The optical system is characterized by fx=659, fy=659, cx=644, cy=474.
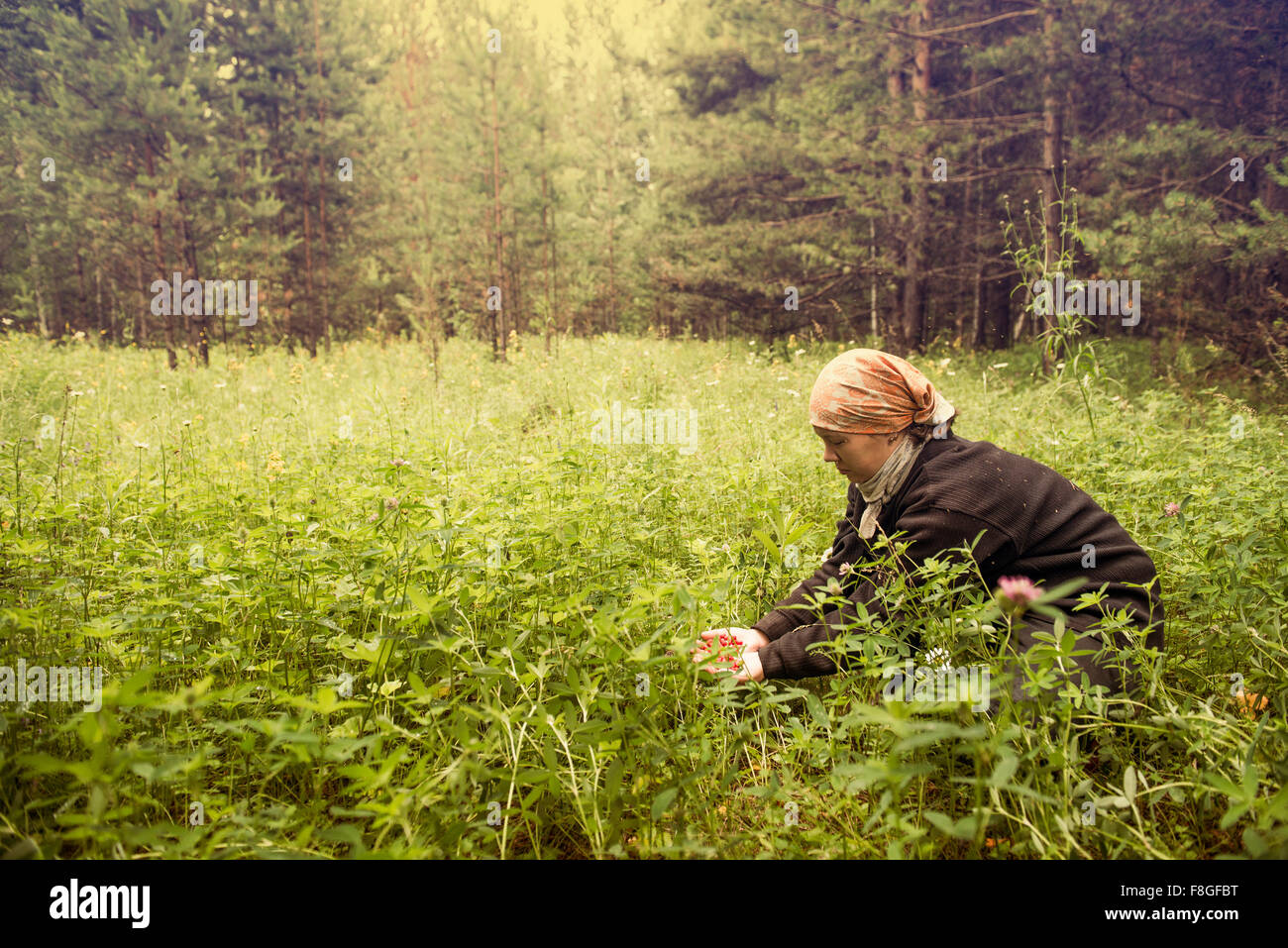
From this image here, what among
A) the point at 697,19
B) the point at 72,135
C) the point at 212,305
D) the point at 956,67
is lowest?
the point at 212,305

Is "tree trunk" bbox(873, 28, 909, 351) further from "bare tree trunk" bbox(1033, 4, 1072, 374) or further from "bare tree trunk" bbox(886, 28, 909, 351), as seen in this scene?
"bare tree trunk" bbox(1033, 4, 1072, 374)

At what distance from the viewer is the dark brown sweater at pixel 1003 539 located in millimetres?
1959

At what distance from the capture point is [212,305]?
545 inches

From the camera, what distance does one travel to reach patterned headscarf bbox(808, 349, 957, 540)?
2.18 metres

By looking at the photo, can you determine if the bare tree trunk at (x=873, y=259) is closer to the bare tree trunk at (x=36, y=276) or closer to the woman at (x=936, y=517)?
the woman at (x=936, y=517)

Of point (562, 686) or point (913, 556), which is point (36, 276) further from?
point (913, 556)

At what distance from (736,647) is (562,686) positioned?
48 cm

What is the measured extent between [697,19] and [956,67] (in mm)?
6475

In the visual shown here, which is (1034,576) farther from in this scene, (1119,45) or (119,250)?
(119,250)

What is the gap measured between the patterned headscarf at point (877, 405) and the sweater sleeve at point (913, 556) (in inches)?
6.9

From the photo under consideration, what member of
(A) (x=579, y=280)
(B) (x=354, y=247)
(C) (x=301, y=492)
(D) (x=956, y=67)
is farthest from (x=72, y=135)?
(D) (x=956, y=67)

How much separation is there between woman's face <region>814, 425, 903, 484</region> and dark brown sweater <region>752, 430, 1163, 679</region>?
0.14 m

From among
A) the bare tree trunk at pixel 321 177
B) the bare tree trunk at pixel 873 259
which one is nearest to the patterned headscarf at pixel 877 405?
the bare tree trunk at pixel 873 259

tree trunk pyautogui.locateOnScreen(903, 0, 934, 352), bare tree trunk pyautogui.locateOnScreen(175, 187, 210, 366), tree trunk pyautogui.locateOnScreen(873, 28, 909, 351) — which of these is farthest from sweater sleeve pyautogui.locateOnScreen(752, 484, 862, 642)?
bare tree trunk pyautogui.locateOnScreen(175, 187, 210, 366)
